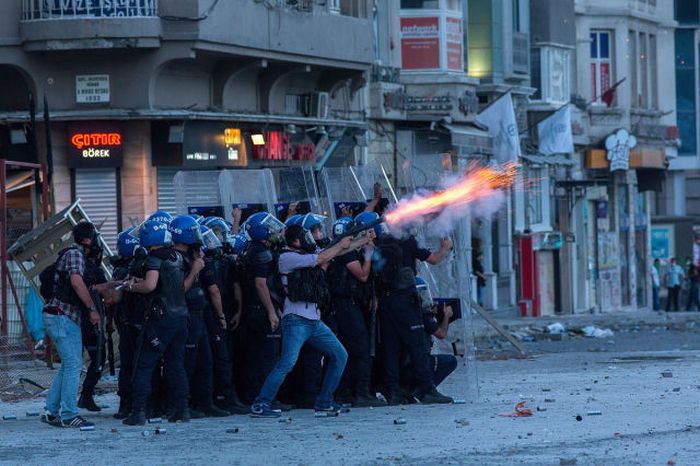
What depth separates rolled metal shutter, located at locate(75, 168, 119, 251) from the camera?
29.8 metres

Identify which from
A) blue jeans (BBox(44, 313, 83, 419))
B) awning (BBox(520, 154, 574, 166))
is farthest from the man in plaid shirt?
awning (BBox(520, 154, 574, 166))

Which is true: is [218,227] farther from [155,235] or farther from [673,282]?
[673,282]

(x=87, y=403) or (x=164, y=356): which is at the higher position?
(x=164, y=356)

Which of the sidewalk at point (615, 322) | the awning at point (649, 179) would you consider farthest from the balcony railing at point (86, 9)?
the awning at point (649, 179)

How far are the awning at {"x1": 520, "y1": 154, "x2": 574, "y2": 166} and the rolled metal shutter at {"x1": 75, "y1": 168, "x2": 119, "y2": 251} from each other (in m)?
17.9

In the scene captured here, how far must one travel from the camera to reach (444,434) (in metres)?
15.2

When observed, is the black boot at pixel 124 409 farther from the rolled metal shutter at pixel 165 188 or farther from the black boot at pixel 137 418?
the rolled metal shutter at pixel 165 188

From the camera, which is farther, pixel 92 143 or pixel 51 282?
pixel 92 143

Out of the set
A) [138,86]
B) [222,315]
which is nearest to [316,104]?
[138,86]

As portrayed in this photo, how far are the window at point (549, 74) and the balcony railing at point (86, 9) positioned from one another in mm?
21347

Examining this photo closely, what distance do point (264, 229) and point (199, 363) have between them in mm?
1346

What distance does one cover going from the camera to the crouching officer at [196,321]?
16.8m

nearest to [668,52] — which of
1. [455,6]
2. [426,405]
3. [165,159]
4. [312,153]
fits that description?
[455,6]

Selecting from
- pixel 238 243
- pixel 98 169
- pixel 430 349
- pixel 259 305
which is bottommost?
pixel 430 349
